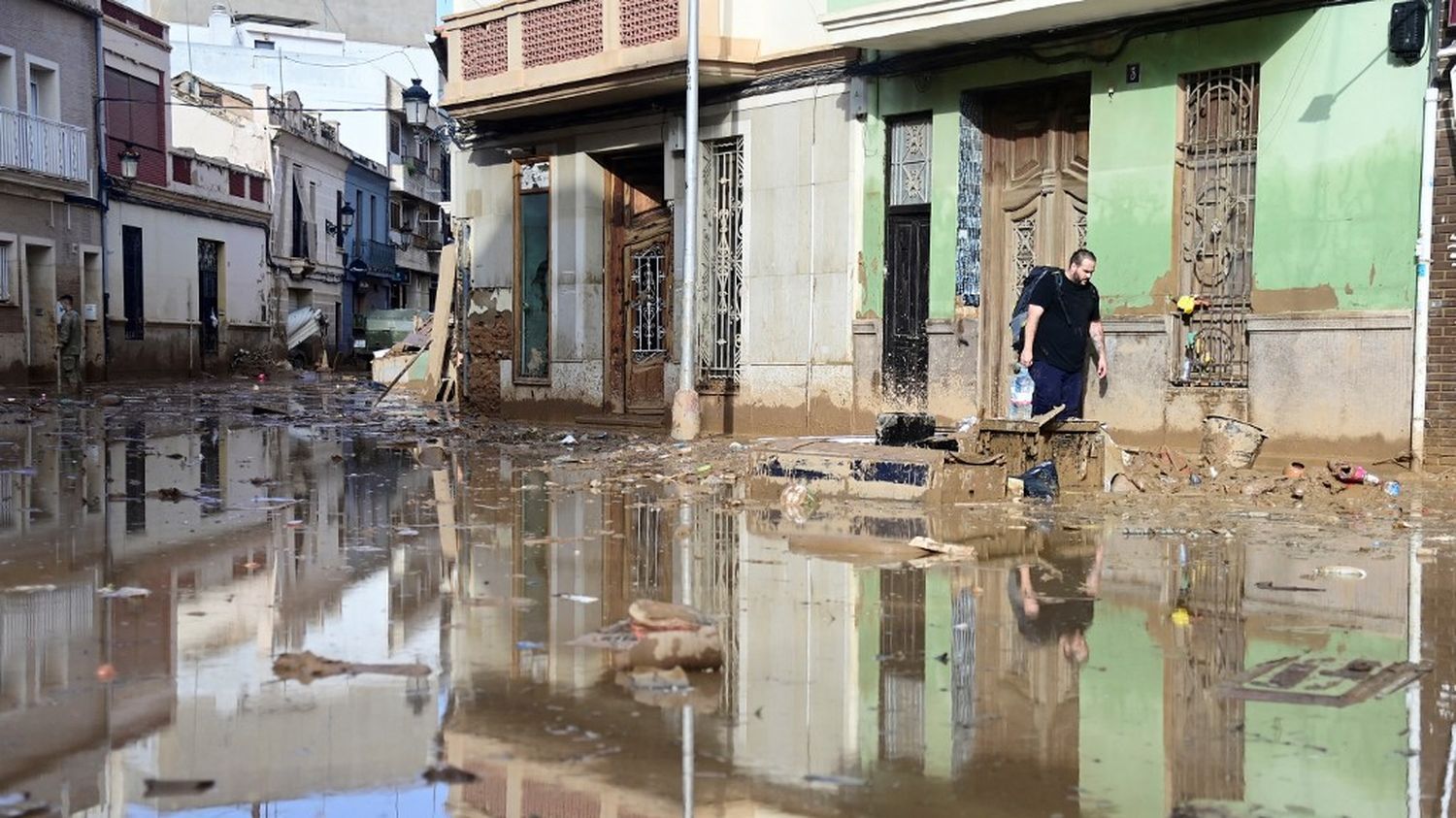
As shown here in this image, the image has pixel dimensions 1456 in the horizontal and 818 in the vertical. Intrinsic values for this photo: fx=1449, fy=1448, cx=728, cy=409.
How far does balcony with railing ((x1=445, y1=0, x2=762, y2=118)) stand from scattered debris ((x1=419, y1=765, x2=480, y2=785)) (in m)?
13.3

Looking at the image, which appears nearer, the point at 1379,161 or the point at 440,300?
the point at 1379,161

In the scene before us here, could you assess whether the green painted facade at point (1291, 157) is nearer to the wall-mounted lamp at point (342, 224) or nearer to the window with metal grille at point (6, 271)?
the window with metal grille at point (6, 271)

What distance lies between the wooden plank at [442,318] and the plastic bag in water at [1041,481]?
1347 cm

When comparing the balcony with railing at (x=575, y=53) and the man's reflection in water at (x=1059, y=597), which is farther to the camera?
the balcony with railing at (x=575, y=53)

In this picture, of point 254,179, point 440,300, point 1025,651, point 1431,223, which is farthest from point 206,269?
point 1025,651

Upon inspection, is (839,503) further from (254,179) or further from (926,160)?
(254,179)

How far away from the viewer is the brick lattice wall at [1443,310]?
1081cm

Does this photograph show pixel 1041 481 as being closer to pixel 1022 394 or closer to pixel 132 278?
pixel 1022 394

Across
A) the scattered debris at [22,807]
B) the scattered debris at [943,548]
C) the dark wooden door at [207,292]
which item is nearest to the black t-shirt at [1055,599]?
the scattered debris at [943,548]

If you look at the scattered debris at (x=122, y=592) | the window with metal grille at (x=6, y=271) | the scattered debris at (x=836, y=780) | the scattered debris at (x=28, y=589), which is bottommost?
the scattered debris at (x=836, y=780)

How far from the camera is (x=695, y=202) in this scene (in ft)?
52.9

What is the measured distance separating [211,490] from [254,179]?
3196 cm

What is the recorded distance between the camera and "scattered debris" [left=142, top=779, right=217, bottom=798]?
3422 millimetres

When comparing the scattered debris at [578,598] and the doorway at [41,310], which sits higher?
the doorway at [41,310]
